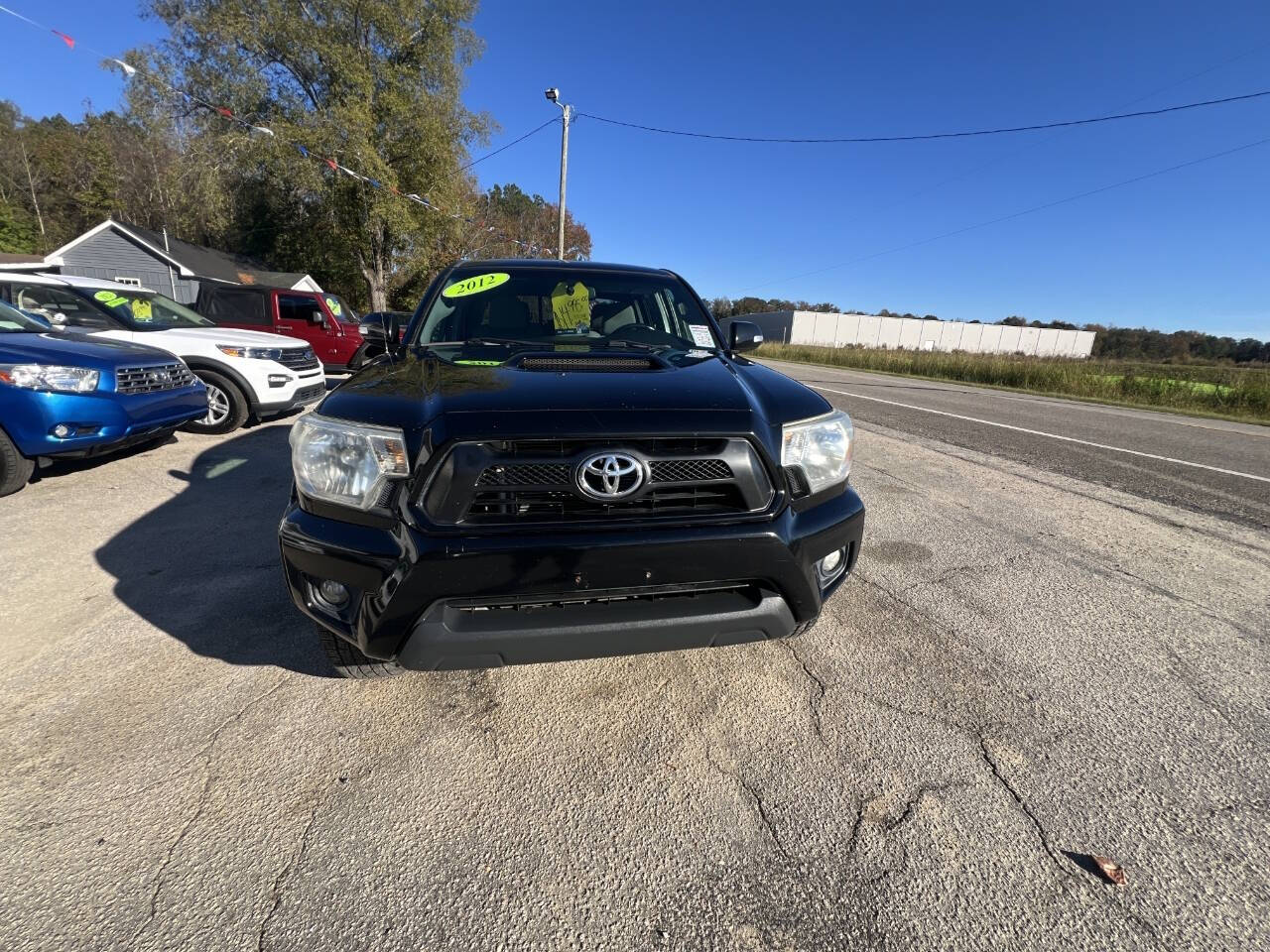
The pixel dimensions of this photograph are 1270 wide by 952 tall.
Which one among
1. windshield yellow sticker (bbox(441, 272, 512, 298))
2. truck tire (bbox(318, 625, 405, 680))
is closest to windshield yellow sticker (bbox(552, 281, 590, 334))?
windshield yellow sticker (bbox(441, 272, 512, 298))

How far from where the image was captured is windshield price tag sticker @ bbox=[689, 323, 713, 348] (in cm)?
297

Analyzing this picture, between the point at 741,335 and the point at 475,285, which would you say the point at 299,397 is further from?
the point at 741,335

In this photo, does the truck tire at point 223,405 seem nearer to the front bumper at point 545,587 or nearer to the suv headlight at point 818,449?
the front bumper at point 545,587

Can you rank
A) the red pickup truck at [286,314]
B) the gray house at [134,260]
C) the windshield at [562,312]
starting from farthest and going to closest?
the gray house at [134,260] < the red pickup truck at [286,314] < the windshield at [562,312]

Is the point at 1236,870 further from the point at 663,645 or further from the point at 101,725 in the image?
the point at 101,725

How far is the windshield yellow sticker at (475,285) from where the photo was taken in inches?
120

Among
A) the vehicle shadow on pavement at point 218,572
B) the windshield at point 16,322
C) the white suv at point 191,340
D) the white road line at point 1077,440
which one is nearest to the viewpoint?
the vehicle shadow on pavement at point 218,572

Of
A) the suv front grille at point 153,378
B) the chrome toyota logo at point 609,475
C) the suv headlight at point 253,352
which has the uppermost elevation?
the suv headlight at point 253,352

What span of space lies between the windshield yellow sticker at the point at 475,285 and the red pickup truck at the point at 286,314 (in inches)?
301

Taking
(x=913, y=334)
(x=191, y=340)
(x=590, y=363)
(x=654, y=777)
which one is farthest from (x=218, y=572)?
(x=913, y=334)

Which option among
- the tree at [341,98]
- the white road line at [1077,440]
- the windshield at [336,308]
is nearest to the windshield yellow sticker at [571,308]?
the white road line at [1077,440]

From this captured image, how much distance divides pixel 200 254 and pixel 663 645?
3967 centimetres

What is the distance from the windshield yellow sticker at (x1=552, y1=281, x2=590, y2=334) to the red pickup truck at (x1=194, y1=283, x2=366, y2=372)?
805cm

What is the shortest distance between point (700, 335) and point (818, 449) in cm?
126
